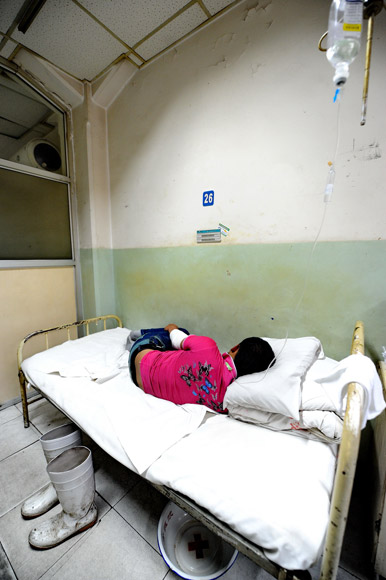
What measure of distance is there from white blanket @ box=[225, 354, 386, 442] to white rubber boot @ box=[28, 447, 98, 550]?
32.1 inches

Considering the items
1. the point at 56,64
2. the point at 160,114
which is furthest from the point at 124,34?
the point at 56,64

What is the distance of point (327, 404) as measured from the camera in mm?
1048

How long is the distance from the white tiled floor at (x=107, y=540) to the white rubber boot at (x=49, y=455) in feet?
0.15

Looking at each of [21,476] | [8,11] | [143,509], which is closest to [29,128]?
[8,11]

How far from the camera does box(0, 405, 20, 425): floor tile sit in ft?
6.88

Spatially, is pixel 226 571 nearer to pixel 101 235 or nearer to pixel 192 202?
pixel 192 202

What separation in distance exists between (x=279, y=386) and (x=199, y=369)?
0.45 meters

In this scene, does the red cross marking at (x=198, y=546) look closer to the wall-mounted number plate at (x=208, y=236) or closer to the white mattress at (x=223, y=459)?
the white mattress at (x=223, y=459)

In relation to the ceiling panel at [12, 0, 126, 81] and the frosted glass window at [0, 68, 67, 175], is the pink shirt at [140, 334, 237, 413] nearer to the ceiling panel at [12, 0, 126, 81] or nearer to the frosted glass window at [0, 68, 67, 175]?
the frosted glass window at [0, 68, 67, 175]

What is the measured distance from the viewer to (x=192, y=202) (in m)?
2.07

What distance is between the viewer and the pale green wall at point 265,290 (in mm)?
1432

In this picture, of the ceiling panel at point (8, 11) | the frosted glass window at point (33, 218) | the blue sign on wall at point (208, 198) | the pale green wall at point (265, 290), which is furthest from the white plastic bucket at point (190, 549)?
the ceiling panel at point (8, 11)

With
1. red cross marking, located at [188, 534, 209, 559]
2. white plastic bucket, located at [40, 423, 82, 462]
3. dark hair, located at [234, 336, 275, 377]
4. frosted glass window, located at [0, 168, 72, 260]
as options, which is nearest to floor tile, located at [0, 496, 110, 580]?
white plastic bucket, located at [40, 423, 82, 462]

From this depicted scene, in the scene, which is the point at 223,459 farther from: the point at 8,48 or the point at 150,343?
the point at 8,48
